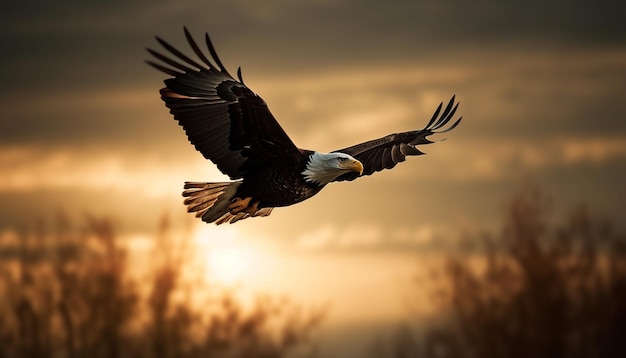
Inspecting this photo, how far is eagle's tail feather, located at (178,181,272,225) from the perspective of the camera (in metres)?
8.78

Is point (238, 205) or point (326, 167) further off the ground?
→ point (326, 167)

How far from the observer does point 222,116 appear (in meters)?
8.45

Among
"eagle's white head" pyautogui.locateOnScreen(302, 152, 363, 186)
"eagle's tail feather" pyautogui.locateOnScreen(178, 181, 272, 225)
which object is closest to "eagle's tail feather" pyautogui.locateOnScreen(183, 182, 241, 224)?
"eagle's tail feather" pyautogui.locateOnScreen(178, 181, 272, 225)

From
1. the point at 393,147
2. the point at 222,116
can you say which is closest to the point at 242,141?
the point at 222,116

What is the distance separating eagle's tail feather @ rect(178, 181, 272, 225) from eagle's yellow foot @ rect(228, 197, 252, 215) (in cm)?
3

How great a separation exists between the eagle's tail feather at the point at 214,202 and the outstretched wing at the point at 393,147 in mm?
A: 1326

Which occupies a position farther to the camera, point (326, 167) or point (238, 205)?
point (238, 205)

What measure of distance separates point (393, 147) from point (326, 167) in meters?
1.81

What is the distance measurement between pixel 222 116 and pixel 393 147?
7.51ft

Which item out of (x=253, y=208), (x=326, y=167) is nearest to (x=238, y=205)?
(x=253, y=208)

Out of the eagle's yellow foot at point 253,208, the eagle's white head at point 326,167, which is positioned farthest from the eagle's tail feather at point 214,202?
the eagle's white head at point 326,167

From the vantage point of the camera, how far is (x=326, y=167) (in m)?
8.42

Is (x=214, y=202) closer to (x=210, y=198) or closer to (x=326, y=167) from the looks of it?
(x=210, y=198)

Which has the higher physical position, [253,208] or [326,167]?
[326,167]
